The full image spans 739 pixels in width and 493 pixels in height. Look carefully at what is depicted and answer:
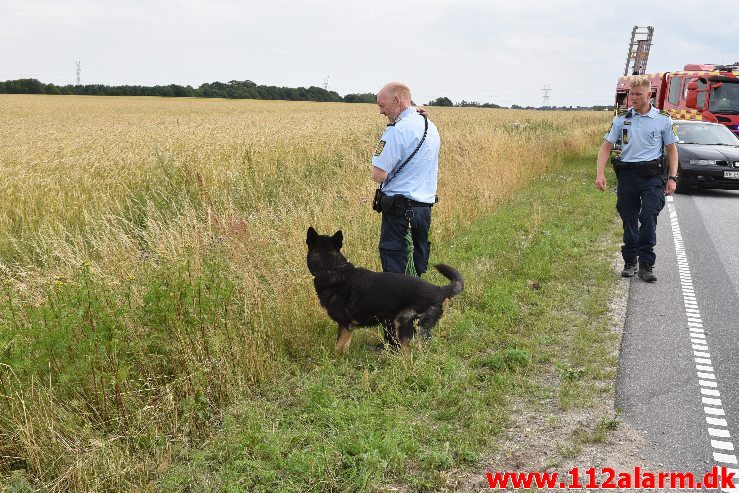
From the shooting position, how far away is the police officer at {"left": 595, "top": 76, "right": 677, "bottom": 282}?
22.2 ft

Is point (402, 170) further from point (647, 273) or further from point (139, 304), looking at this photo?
point (647, 273)

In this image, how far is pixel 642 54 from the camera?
2914cm

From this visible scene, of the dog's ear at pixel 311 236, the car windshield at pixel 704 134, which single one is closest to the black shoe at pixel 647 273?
the dog's ear at pixel 311 236

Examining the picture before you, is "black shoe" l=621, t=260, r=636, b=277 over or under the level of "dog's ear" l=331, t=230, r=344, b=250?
under

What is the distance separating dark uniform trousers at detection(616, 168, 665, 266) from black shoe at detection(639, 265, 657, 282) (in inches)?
1.9

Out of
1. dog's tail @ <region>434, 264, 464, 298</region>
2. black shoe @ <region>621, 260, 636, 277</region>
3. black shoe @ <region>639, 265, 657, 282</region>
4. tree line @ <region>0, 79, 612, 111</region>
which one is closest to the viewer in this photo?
dog's tail @ <region>434, 264, 464, 298</region>

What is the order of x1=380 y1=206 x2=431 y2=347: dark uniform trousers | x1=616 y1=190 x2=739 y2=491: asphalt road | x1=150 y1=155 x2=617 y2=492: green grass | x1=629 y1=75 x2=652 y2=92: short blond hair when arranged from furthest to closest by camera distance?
x1=629 y1=75 x2=652 y2=92: short blond hair → x1=380 y1=206 x2=431 y2=347: dark uniform trousers → x1=616 y1=190 x2=739 y2=491: asphalt road → x1=150 y1=155 x2=617 y2=492: green grass

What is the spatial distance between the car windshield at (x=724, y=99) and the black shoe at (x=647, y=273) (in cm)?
1482

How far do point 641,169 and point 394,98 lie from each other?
12.1ft

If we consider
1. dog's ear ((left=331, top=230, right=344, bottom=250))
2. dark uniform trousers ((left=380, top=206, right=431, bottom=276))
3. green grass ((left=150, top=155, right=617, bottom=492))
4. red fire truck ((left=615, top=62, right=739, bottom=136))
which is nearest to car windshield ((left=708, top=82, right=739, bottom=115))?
red fire truck ((left=615, top=62, right=739, bottom=136))

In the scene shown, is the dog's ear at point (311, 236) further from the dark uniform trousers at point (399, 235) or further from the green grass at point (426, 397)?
the green grass at point (426, 397)

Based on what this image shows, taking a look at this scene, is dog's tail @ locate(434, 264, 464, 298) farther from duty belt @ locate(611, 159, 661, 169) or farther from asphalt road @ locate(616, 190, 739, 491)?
duty belt @ locate(611, 159, 661, 169)

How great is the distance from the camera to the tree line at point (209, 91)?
72.0 metres

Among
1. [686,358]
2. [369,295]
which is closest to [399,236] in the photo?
[369,295]
